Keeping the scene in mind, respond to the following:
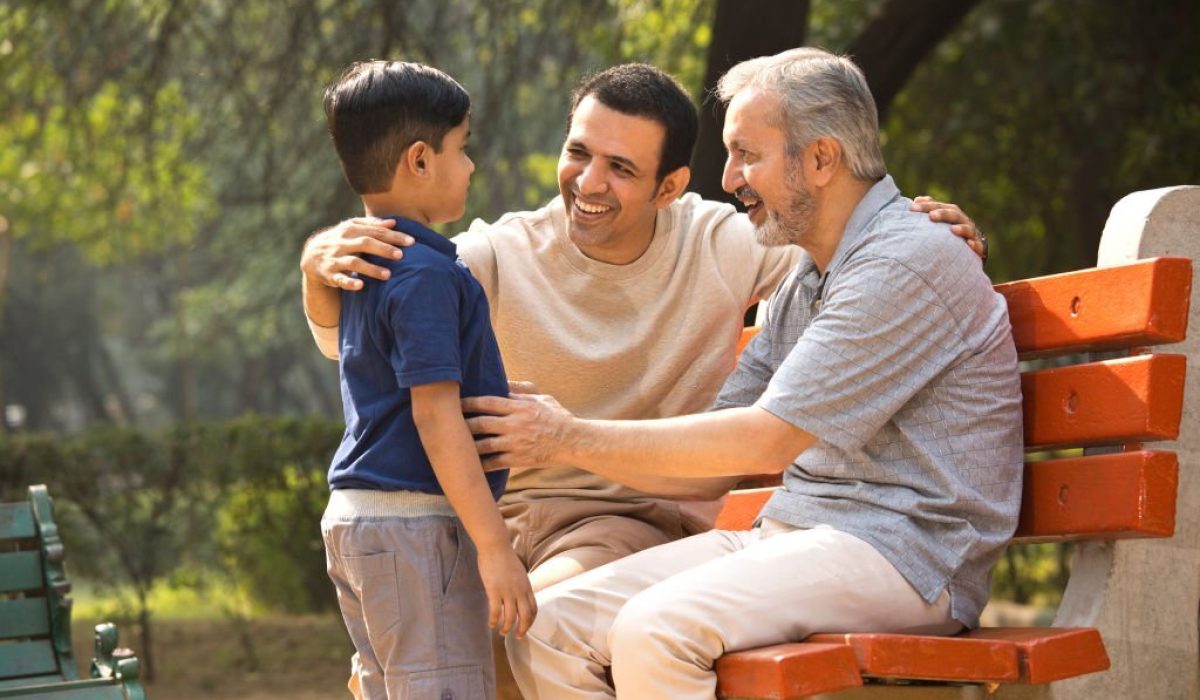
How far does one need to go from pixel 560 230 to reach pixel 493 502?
115cm

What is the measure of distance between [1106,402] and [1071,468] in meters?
0.15

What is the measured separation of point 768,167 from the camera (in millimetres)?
3254

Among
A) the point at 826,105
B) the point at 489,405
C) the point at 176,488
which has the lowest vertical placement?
the point at 176,488

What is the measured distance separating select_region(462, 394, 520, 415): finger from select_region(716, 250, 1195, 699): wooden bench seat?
617mm

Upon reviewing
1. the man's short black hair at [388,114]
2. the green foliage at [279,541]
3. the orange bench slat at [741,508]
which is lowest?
the green foliage at [279,541]

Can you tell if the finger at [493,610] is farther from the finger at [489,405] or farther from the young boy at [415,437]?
the finger at [489,405]

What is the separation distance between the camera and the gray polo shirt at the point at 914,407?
2.97 metres

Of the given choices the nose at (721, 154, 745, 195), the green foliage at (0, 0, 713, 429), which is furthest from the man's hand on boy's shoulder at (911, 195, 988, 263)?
the green foliage at (0, 0, 713, 429)

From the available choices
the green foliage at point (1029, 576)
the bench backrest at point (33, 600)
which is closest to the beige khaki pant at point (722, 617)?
the bench backrest at point (33, 600)

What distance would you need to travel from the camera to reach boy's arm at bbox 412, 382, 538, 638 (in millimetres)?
2865

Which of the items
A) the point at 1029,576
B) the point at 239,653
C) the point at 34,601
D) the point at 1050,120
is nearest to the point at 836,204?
the point at 34,601

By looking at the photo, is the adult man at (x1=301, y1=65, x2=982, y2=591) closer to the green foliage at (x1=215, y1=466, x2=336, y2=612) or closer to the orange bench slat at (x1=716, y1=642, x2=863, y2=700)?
the orange bench slat at (x1=716, y1=642, x2=863, y2=700)

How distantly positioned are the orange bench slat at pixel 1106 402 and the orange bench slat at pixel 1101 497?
1.9 inches

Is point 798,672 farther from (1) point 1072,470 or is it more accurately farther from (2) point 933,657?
(1) point 1072,470
